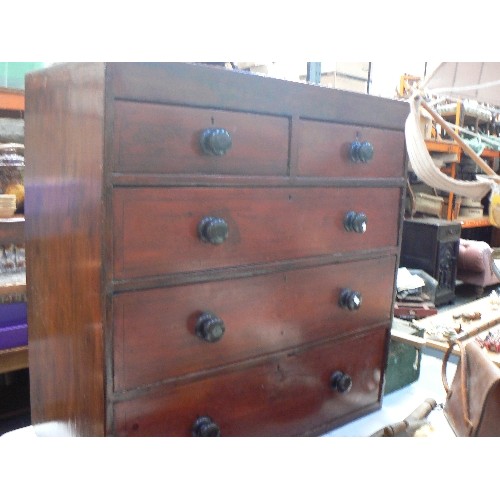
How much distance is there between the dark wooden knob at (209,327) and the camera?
772mm

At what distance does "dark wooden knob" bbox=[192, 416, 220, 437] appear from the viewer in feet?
2.66

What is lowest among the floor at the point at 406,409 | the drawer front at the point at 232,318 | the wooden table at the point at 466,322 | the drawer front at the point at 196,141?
the wooden table at the point at 466,322

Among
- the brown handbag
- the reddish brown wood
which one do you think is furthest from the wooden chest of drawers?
the reddish brown wood

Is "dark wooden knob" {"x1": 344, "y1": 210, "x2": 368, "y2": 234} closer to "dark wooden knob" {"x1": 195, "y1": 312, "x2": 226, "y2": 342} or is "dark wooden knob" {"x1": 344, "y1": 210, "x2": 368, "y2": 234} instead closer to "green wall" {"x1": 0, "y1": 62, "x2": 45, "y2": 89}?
"dark wooden knob" {"x1": 195, "y1": 312, "x2": 226, "y2": 342}

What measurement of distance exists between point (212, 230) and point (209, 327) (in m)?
0.15

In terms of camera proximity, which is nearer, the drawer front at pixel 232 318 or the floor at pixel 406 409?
the drawer front at pixel 232 318

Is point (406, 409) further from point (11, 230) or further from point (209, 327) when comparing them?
point (11, 230)

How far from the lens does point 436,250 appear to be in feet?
10.7

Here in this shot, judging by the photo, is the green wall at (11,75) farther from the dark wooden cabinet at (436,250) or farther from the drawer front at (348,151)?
the dark wooden cabinet at (436,250)

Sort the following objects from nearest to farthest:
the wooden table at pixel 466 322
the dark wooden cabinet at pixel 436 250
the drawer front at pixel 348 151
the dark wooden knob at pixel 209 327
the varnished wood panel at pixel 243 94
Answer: the varnished wood panel at pixel 243 94
the dark wooden knob at pixel 209 327
the drawer front at pixel 348 151
the wooden table at pixel 466 322
the dark wooden cabinet at pixel 436 250

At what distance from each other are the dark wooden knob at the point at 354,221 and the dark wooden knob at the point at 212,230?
0.30m

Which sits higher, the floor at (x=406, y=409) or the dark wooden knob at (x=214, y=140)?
the dark wooden knob at (x=214, y=140)

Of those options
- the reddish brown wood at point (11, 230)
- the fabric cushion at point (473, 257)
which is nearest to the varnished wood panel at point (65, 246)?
Result: the reddish brown wood at point (11, 230)

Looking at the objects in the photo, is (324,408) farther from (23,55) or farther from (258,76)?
(23,55)
